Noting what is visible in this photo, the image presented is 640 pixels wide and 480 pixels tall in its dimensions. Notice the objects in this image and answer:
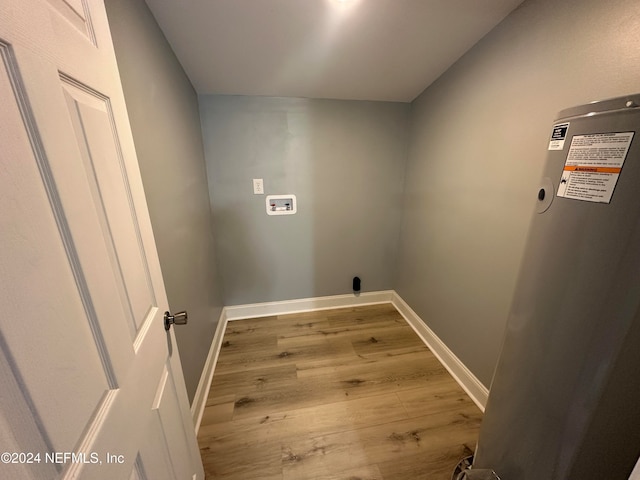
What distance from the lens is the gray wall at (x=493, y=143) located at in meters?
0.91

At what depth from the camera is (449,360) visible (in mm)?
1806

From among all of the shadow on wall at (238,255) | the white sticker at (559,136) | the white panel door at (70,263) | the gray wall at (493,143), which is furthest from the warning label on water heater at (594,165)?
the shadow on wall at (238,255)

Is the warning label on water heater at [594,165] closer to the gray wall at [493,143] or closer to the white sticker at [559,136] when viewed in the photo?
the white sticker at [559,136]

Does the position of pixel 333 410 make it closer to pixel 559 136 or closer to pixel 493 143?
pixel 559 136

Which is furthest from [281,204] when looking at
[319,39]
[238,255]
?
[319,39]

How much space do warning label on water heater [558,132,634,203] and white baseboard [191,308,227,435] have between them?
179cm

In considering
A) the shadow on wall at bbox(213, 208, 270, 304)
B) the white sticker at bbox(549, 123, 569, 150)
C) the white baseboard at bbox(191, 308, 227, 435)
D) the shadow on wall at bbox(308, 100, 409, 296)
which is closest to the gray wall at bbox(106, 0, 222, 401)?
the white baseboard at bbox(191, 308, 227, 435)

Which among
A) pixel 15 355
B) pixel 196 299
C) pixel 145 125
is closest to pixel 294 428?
pixel 196 299

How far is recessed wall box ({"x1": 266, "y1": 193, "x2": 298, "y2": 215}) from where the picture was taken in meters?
2.20

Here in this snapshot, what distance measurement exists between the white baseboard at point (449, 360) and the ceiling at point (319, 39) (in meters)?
2.03

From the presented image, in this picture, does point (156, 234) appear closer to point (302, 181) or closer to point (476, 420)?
point (302, 181)

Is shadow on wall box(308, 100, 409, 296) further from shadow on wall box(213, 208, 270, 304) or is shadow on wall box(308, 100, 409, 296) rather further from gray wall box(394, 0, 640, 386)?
shadow on wall box(213, 208, 270, 304)

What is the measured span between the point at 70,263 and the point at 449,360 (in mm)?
2182

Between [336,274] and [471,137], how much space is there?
1653 mm
